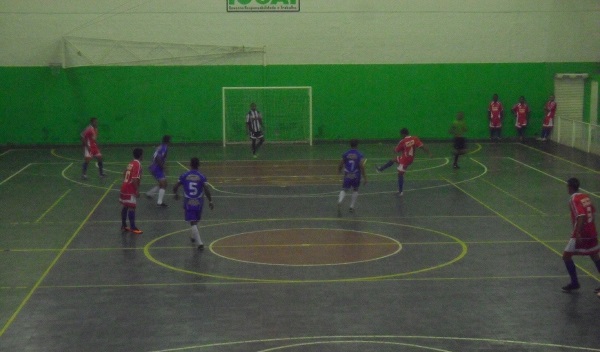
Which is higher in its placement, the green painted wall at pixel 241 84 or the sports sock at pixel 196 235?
the green painted wall at pixel 241 84

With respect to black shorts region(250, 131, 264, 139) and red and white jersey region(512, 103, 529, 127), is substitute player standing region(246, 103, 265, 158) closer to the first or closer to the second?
black shorts region(250, 131, 264, 139)

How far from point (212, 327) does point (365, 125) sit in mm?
27685

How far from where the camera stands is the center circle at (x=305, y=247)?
18375 mm

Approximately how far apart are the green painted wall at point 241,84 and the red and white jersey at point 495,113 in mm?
693

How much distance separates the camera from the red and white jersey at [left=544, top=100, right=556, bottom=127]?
39938mm

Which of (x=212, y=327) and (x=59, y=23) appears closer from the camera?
(x=212, y=327)

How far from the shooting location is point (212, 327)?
45.9 feet

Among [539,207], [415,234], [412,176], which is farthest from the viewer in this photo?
[412,176]

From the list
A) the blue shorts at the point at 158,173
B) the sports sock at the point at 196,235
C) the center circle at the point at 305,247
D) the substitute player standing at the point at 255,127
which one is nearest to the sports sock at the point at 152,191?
the blue shorts at the point at 158,173

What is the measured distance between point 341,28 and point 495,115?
790cm

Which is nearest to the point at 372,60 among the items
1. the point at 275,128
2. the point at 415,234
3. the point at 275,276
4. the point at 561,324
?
the point at 275,128

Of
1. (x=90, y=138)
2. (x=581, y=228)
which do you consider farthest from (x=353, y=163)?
(x=90, y=138)

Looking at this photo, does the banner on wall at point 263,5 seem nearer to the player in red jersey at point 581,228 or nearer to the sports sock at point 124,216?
the sports sock at point 124,216

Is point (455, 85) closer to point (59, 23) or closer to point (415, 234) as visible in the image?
point (59, 23)
